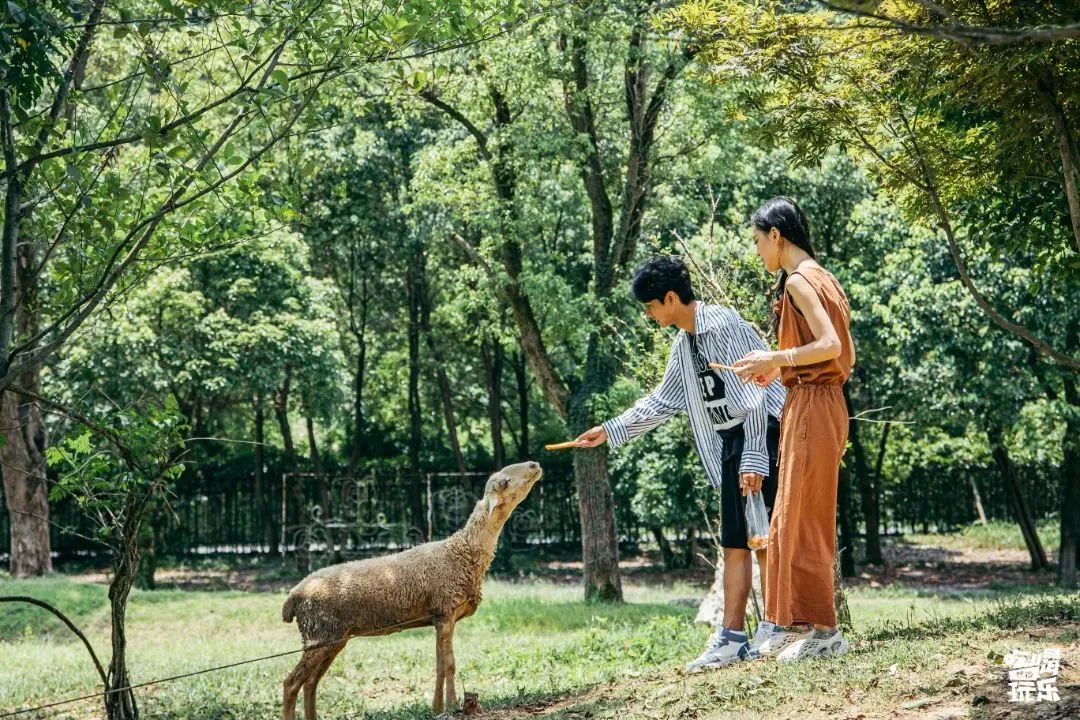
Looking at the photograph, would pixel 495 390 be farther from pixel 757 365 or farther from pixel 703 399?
pixel 757 365

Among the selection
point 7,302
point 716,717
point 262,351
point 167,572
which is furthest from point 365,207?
point 716,717

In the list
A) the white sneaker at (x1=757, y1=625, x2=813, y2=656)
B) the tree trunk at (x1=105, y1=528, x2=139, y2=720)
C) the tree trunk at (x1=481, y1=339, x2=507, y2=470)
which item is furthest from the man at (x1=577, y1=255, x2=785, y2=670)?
the tree trunk at (x1=481, y1=339, x2=507, y2=470)

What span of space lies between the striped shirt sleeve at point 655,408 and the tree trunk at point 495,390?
17456 mm

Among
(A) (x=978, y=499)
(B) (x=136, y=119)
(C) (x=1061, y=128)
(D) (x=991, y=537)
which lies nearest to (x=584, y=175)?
(B) (x=136, y=119)

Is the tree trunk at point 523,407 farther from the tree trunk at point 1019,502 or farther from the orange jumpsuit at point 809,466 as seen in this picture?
the orange jumpsuit at point 809,466

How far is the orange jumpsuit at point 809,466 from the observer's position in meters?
5.24

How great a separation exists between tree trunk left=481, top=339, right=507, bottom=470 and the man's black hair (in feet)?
58.4

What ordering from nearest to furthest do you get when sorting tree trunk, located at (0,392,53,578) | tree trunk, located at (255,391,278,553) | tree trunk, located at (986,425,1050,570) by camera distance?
tree trunk, located at (0,392,53,578), tree trunk, located at (986,425,1050,570), tree trunk, located at (255,391,278,553)

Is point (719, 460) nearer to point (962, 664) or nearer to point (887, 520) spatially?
point (962, 664)

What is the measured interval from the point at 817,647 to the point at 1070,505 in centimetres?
1503

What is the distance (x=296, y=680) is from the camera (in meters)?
6.17

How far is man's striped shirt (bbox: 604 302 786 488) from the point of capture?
578 centimetres

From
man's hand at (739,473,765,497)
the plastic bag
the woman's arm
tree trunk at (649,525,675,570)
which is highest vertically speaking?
the woman's arm

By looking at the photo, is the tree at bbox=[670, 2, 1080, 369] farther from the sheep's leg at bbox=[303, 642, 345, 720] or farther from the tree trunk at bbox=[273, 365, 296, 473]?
the tree trunk at bbox=[273, 365, 296, 473]
